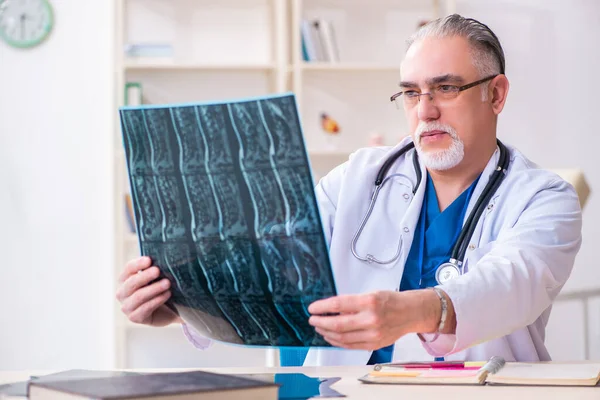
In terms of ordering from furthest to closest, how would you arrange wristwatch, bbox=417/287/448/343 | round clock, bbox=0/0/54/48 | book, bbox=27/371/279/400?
round clock, bbox=0/0/54/48, wristwatch, bbox=417/287/448/343, book, bbox=27/371/279/400

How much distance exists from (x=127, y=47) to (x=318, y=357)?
2.77 metres

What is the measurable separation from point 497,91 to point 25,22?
3.17 metres

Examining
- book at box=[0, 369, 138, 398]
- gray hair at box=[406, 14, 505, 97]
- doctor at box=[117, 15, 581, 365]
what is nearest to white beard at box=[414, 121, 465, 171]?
doctor at box=[117, 15, 581, 365]

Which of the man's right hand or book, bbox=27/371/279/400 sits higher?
the man's right hand

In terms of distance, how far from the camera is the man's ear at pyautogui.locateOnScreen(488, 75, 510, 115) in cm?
177

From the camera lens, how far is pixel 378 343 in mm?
1062

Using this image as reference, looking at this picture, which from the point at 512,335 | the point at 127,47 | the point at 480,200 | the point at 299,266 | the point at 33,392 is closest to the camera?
the point at 33,392

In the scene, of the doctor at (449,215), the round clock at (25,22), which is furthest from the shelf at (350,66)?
the doctor at (449,215)

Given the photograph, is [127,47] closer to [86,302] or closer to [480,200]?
[86,302]

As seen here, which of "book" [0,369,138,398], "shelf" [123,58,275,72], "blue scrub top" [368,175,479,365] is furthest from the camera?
"shelf" [123,58,275,72]

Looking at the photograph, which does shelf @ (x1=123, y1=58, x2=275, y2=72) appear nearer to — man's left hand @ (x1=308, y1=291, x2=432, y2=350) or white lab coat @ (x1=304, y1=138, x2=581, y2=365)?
white lab coat @ (x1=304, y1=138, x2=581, y2=365)

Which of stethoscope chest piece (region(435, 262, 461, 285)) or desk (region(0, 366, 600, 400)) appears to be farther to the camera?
stethoscope chest piece (region(435, 262, 461, 285))

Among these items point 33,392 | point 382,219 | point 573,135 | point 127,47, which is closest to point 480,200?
point 382,219

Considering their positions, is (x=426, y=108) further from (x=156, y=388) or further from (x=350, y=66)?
(x=350, y=66)
